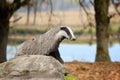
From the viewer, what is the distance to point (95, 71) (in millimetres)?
9766

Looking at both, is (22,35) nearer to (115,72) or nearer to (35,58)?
(115,72)

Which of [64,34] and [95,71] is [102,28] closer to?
[95,71]

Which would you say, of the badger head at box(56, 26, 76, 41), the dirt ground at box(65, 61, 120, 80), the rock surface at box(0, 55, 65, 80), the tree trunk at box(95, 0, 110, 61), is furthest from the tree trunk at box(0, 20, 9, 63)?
the rock surface at box(0, 55, 65, 80)

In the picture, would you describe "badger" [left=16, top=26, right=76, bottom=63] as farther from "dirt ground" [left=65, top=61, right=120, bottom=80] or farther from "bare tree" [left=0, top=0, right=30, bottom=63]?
"bare tree" [left=0, top=0, right=30, bottom=63]

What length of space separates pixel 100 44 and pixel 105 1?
3.98 feet

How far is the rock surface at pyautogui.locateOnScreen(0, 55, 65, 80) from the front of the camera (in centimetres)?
561

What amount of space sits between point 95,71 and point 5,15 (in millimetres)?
3482

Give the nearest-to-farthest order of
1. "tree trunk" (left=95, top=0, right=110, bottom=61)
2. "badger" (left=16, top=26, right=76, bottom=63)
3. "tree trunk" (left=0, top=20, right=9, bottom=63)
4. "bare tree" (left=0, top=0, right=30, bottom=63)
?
"badger" (left=16, top=26, right=76, bottom=63)
"tree trunk" (left=95, top=0, right=110, bottom=61)
"bare tree" (left=0, top=0, right=30, bottom=63)
"tree trunk" (left=0, top=20, right=9, bottom=63)

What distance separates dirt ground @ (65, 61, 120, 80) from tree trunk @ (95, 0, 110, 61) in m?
0.86

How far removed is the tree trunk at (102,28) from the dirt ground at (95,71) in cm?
86

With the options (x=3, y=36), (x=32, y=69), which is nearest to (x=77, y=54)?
(x=3, y=36)

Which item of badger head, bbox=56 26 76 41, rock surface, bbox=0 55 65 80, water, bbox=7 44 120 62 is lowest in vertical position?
water, bbox=7 44 120 62

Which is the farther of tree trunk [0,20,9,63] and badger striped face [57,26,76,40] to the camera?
tree trunk [0,20,9,63]

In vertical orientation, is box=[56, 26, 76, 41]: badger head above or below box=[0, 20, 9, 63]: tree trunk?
above
